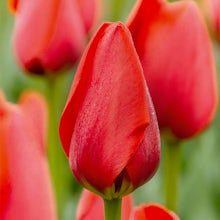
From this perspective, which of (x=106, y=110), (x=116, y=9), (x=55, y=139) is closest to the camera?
(x=106, y=110)

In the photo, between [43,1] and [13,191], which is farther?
[43,1]

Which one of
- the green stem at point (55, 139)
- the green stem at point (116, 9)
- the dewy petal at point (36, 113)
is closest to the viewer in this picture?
the dewy petal at point (36, 113)

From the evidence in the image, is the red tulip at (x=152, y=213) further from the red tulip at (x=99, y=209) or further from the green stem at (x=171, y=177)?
the green stem at (x=171, y=177)

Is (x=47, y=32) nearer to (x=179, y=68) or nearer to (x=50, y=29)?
(x=50, y=29)

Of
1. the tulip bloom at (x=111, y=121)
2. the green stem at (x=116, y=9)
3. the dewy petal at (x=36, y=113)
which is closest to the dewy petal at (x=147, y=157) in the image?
the tulip bloom at (x=111, y=121)

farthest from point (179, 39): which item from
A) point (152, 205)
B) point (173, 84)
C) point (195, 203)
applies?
point (195, 203)

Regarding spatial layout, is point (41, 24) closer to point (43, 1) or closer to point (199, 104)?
point (43, 1)

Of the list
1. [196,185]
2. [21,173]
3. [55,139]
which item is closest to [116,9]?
[196,185]
